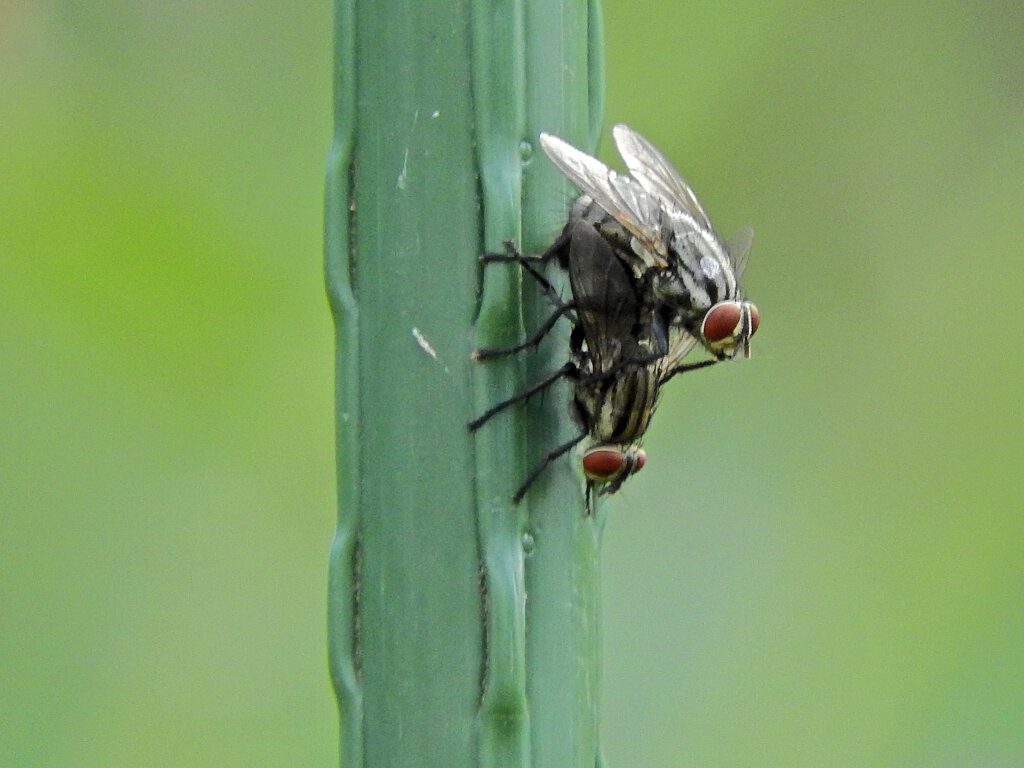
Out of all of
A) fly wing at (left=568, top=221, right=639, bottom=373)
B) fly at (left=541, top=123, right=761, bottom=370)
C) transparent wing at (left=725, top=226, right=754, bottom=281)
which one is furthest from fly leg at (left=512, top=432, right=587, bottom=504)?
transparent wing at (left=725, top=226, right=754, bottom=281)

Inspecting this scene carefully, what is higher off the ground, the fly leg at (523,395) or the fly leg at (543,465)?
the fly leg at (523,395)

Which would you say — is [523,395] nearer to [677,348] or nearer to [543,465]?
[543,465]

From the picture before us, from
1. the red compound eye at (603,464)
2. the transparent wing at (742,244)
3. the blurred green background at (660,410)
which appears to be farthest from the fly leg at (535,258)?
the blurred green background at (660,410)

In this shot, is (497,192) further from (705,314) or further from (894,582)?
(894,582)

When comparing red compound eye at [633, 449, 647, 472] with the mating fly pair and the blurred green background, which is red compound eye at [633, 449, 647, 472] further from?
the blurred green background

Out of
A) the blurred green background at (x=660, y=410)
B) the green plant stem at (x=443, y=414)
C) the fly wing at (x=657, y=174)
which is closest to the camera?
the green plant stem at (x=443, y=414)

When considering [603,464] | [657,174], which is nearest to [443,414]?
[603,464]

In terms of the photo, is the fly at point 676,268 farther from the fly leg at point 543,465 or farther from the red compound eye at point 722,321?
the fly leg at point 543,465
